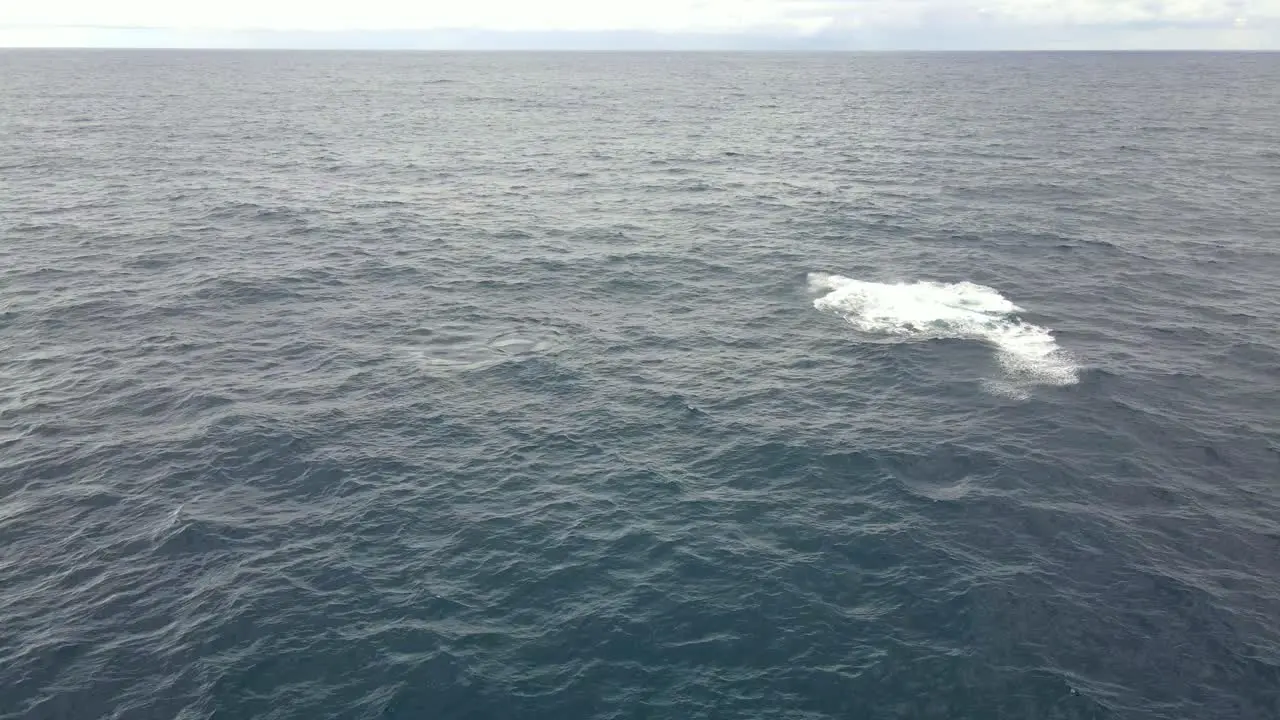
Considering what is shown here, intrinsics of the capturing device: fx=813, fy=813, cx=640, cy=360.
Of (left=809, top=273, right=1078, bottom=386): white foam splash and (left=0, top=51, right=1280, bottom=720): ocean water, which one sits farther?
(left=809, top=273, right=1078, bottom=386): white foam splash

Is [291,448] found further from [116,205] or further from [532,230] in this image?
[116,205]

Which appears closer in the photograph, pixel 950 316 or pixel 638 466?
pixel 638 466

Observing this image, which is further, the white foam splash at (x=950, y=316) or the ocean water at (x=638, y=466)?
the white foam splash at (x=950, y=316)

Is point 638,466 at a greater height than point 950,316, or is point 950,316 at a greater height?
point 950,316

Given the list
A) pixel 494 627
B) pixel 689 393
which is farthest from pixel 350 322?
pixel 494 627
